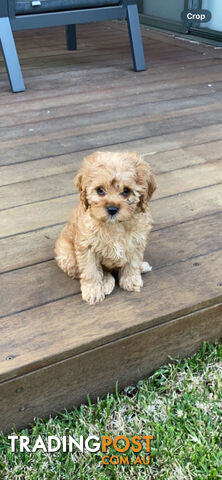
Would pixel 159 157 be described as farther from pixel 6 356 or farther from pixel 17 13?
pixel 17 13

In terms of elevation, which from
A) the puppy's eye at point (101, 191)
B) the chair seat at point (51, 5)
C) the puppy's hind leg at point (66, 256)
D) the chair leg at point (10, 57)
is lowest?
the puppy's hind leg at point (66, 256)

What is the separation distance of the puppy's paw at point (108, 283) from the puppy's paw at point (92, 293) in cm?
4

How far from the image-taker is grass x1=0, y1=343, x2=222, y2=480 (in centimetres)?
181

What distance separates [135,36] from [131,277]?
359cm

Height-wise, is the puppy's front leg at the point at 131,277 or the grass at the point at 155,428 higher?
the puppy's front leg at the point at 131,277

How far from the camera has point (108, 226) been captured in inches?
78.5

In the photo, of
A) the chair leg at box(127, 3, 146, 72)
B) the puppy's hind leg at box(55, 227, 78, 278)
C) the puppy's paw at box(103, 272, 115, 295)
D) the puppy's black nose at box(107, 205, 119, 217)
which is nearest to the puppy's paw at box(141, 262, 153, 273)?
the puppy's paw at box(103, 272, 115, 295)

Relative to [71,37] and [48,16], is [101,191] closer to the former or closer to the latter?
[48,16]

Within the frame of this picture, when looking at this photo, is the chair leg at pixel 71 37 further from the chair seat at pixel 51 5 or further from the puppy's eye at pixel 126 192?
the puppy's eye at pixel 126 192

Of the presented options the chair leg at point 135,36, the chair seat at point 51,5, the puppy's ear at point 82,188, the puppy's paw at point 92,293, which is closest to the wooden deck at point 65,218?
the puppy's paw at point 92,293

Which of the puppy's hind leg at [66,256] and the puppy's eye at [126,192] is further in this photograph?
the puppy's hind leg at [66,256]

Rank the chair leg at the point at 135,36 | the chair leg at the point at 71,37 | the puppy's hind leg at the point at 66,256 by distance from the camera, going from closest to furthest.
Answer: the puppy's hind leg at the point at 66,256
the chair leg at the point at 135,36
the chair leg at the point at 71,37

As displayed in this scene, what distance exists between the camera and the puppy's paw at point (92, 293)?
82.3 inches

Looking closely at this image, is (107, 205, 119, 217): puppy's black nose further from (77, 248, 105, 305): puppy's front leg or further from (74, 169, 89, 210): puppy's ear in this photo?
(77, 248, 105, 305): puppy's front leg
